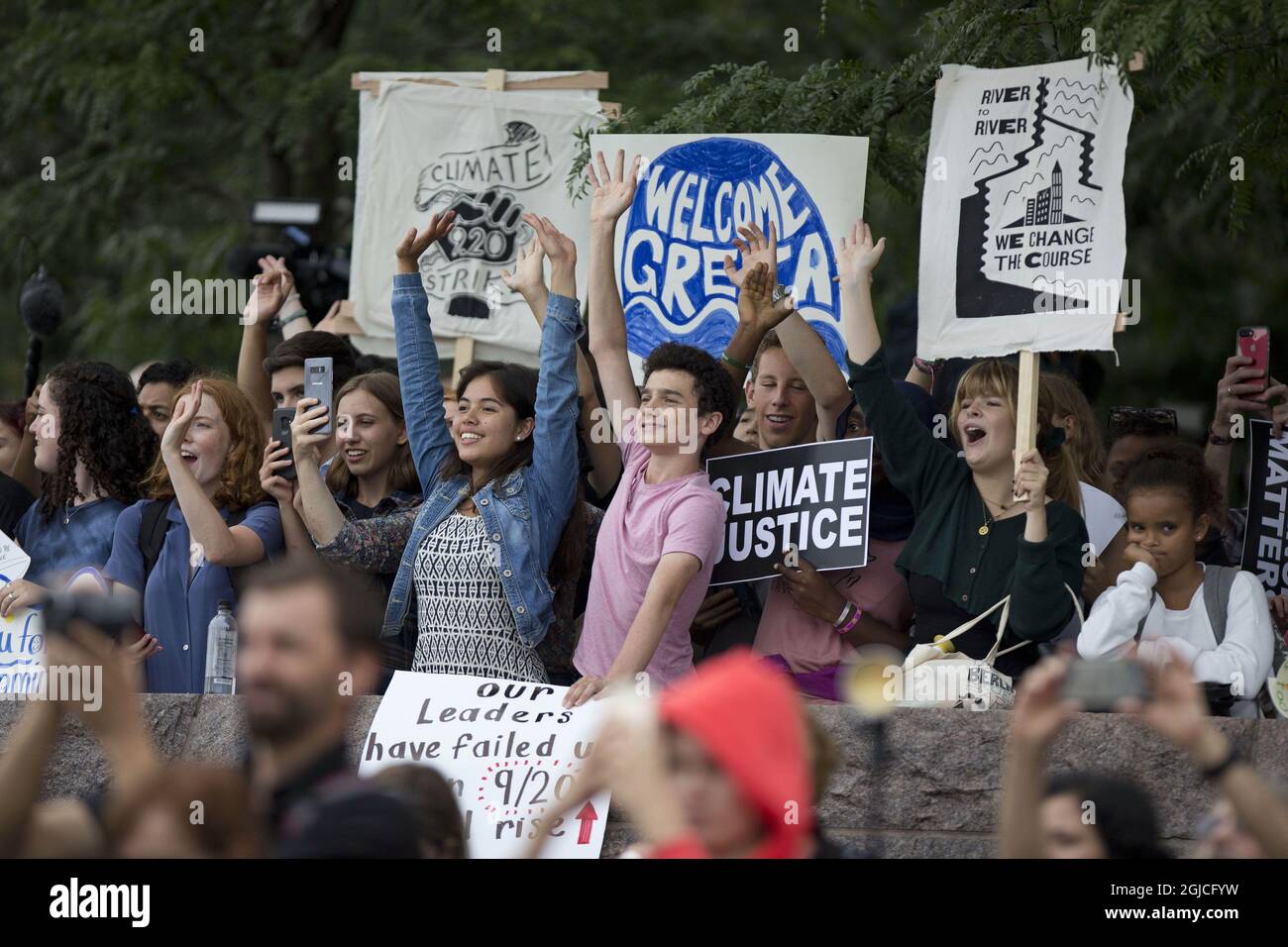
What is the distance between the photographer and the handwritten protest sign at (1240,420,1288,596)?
6984mm

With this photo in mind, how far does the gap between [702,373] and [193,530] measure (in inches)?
69.6

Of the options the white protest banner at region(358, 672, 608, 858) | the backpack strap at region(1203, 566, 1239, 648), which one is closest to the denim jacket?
the white protest banner at region(358, 672, 608, 858)

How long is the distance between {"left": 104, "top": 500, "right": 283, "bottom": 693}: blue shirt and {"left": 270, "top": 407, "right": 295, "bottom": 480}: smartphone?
152mm

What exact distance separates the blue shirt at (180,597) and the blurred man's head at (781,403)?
1.79 metres

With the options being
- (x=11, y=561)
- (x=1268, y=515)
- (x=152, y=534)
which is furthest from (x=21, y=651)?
(x=1268, y=515)

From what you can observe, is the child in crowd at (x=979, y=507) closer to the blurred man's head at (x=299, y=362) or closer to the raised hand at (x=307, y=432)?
the raised hand at (x=307, y=432)

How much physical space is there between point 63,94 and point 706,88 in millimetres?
6186

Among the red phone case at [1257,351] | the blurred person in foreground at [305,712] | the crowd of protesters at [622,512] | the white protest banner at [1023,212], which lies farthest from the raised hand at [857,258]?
the blurred person in foreground at [305,712]

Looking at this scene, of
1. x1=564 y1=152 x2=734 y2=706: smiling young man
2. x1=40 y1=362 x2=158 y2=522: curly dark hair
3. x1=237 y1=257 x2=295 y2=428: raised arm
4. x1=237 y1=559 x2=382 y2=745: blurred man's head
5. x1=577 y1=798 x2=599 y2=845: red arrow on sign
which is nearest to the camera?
x1=237 y1=559 x2=382 y2=745: blurred man's head

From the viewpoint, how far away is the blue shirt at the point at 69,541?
7.06 m

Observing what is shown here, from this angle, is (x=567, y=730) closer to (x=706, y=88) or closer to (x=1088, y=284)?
(x=1088, y=284)

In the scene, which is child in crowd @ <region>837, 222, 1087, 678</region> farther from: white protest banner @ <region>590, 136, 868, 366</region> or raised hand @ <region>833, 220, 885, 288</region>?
white protest banner @ <region>590, 136, 868, 366</region>

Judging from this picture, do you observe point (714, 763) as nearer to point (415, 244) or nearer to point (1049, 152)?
point (415, 244)
